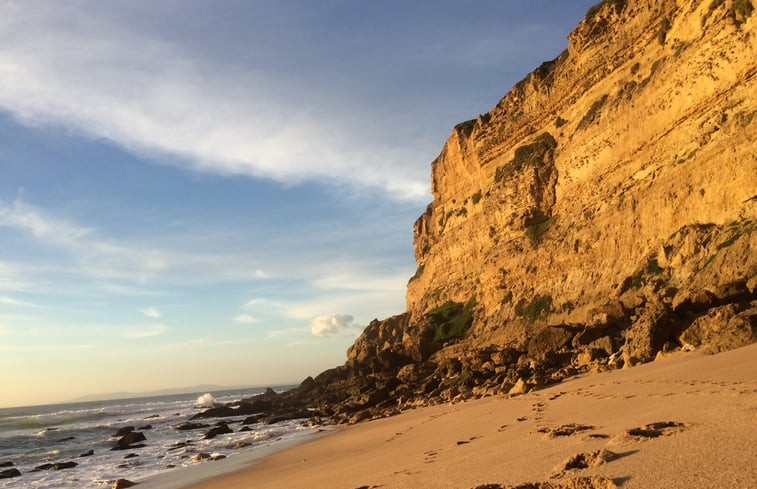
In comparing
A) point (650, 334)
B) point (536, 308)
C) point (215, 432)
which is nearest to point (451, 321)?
point (536, 308)

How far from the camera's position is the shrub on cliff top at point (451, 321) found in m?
44.3

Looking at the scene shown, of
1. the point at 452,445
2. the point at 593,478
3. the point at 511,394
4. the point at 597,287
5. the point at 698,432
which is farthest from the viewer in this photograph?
the point at 597,287

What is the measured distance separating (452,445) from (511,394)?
23.6 ft

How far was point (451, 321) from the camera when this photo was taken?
46.8 metres

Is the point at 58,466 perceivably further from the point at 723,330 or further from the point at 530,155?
the point at 530,155

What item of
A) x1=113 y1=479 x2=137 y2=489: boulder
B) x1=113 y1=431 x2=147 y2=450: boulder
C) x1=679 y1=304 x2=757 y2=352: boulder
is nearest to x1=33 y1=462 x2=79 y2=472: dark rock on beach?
x1=113 y1=431 x2=147 y2=450: boulder

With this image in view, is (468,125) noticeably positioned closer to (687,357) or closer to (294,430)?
(294,430)

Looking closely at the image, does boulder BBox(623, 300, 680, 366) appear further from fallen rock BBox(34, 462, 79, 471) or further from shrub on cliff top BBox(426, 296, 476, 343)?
shrub on cliff top BBox(426, 296, 476, 343)

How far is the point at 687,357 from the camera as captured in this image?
41.6ft

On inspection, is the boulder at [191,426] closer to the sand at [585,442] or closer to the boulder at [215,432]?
the boulder at [215,432]

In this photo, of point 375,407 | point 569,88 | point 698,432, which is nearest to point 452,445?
point 698,432

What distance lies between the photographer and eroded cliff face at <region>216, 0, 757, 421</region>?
1977 cm

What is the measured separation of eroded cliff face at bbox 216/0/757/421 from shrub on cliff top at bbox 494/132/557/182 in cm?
15

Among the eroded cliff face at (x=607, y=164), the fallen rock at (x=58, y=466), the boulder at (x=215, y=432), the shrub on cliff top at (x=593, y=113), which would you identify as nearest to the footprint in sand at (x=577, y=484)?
the eroded cliff face at (x=607, y=164)
